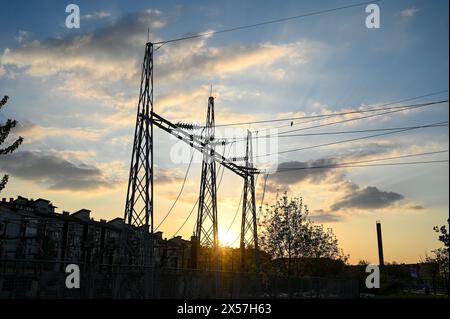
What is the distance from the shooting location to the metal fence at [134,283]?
13.9 metres

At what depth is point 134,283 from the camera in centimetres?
1780

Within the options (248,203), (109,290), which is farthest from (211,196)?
(109,290)

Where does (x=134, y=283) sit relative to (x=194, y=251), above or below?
below

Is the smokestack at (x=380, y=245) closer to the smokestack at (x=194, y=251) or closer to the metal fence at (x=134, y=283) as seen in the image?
the metal fence at (x=134, y=283)

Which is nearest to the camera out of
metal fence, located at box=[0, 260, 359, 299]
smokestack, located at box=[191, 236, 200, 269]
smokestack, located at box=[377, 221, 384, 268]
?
metal fence, located at box=[0, 260, 359, 299]

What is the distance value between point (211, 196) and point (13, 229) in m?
38.9

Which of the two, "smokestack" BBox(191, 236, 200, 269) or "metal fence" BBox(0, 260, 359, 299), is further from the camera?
"smokestack" BBox(191, 236, 200, 269)

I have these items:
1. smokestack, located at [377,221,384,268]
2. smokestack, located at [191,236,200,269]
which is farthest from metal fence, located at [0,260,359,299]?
smokestack, located at [377,221,384,268]

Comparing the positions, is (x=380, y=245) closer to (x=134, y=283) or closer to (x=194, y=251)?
(x=194, y=251)

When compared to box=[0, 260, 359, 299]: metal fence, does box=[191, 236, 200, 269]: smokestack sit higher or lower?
higher

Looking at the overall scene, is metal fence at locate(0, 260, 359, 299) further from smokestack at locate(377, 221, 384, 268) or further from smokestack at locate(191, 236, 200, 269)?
smokestack at locate(377, 221, 384, 268)

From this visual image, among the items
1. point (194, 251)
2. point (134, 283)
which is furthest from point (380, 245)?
point (134, 283)

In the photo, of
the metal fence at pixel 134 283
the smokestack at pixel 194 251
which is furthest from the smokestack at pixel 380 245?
the smokestack at pixel 194 251

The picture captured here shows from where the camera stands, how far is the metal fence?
13875 millimetres
